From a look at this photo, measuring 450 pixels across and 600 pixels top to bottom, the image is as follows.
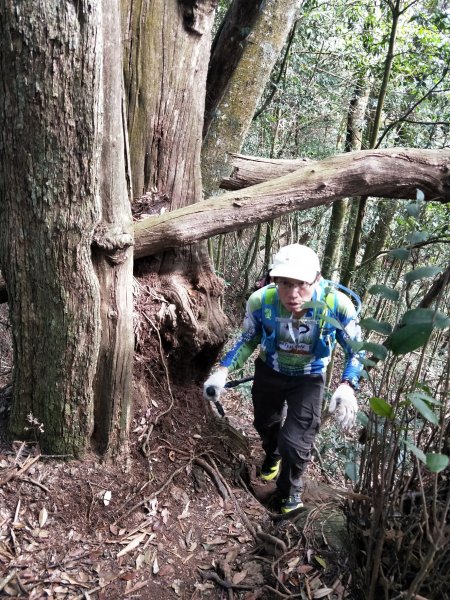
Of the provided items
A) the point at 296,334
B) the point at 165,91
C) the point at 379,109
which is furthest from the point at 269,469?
the point at 379,109

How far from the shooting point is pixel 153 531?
8.23 feet

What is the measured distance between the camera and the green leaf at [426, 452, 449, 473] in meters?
1.11

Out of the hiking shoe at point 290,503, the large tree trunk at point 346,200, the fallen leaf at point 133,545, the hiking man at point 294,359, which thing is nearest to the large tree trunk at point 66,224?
the fallen leaf at point 133,545

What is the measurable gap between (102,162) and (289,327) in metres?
1.32

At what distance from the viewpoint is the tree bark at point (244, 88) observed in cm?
349

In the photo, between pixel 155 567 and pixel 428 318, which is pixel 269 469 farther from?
pixel 428 318

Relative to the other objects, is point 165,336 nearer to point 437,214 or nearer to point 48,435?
point 48,435

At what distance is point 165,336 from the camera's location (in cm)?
304

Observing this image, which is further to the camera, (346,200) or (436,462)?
(346,200)

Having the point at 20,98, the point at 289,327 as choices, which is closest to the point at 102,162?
the point at 20,98

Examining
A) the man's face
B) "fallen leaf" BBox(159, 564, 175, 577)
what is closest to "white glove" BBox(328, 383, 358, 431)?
the man's face

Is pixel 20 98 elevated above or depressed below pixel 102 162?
above

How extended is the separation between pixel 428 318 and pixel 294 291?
135 cm

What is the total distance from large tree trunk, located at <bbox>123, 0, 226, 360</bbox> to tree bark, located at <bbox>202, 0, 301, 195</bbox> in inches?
16.1
